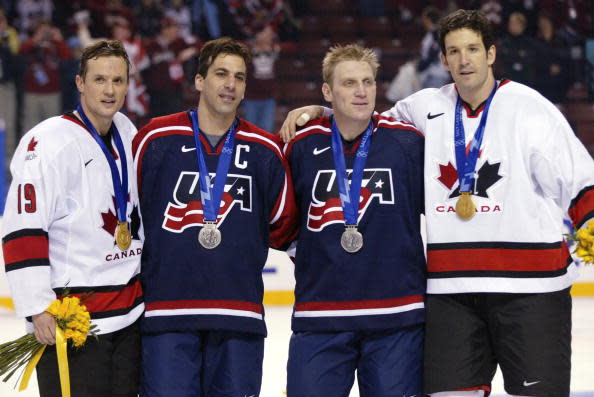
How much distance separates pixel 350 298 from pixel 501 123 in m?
0.84

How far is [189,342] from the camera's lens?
3.55 metres

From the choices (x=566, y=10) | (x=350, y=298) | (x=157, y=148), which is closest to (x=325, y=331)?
(x=350, y=298)

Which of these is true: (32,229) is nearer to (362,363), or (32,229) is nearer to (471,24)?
(362,363)

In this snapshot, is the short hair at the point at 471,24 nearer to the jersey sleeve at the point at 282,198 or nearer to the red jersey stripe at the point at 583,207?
the red jersey stripe at the point at 583,207

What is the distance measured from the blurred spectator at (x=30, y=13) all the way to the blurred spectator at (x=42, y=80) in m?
1.77

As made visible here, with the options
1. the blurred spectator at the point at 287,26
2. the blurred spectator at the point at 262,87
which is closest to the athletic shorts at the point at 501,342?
the blurred spectator at the point at 262,87

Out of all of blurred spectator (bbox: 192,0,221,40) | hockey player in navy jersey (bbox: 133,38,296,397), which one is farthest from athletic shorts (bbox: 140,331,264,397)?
blurred spectator (bbox: 192,0,221,40)

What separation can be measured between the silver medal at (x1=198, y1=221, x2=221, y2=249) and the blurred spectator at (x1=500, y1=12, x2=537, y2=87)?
5679mm

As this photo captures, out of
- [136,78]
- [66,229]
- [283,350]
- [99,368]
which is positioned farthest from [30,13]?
[99,368]

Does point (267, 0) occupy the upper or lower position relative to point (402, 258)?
upper

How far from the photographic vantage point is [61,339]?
3.25 metres

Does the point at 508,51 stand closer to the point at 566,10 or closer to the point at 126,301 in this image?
the point at 566,10

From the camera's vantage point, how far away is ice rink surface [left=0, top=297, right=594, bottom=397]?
5312 millimetres

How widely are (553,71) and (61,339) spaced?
6612 millimetres
